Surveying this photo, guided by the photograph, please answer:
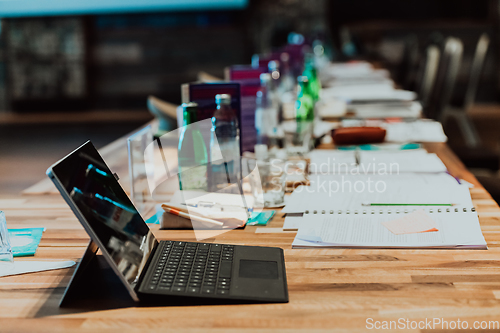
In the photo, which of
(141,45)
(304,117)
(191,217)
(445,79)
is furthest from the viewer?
(141,45)

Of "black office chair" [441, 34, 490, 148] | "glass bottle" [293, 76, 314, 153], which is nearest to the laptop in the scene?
"glass bottle" [293, 76, 314, 153]

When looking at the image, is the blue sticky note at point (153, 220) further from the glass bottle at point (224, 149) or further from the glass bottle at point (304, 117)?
the glass bottle at point (304, 117)

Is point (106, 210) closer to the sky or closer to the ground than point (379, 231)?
closer to the sky

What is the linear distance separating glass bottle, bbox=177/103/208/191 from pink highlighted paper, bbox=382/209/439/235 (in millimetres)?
405

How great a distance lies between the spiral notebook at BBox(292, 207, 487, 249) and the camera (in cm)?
90

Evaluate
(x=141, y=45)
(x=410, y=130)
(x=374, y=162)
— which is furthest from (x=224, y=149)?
(x=141, y=45)

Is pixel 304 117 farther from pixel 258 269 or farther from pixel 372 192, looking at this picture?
pixel 258 269

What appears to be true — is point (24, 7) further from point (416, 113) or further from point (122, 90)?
point (416, 113)

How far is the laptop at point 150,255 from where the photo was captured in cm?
70

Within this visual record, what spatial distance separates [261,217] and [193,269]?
1.01ft

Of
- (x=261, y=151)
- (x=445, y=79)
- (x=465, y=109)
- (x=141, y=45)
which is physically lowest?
(x=465, y=109)

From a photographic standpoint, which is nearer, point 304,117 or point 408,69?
point 304,117

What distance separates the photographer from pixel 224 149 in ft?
3.99

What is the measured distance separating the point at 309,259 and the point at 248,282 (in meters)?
0.15
